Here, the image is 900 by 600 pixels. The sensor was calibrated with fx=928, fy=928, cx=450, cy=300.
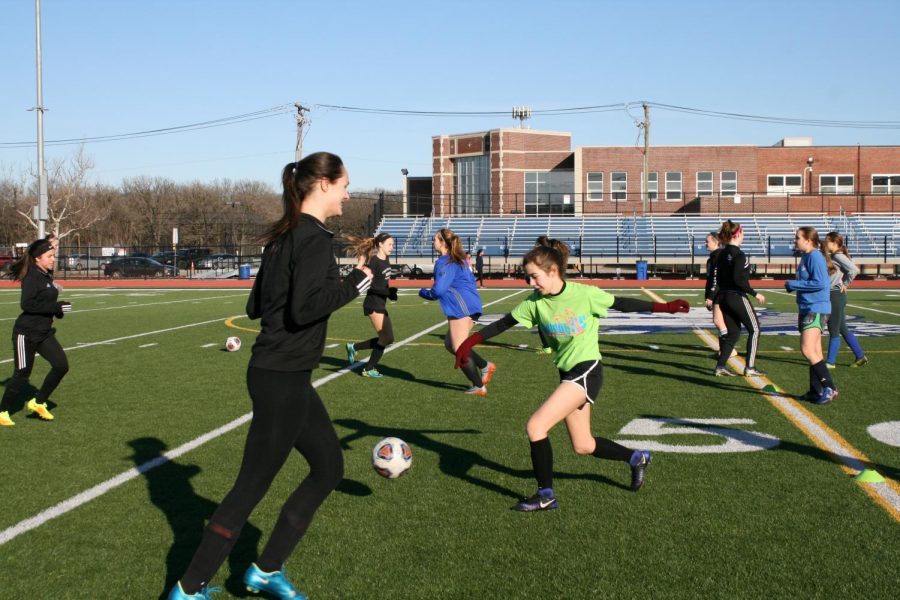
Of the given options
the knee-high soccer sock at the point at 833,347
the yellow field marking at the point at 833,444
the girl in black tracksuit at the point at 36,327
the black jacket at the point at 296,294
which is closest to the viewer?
the black jacket at the point at 296,294

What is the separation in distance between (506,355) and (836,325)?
454cm

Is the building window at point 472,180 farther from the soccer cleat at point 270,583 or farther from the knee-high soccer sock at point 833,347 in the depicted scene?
the soccer cleat at point 270,583

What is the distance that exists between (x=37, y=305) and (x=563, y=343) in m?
5.30

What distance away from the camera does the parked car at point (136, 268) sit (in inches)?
1966

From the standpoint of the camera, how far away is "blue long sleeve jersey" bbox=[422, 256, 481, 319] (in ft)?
33.1

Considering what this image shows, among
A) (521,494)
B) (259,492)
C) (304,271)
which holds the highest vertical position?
(304,271)

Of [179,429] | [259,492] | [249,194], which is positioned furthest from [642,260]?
[249,194]

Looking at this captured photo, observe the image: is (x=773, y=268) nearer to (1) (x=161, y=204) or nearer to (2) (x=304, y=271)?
(2) (x=304, y=271)

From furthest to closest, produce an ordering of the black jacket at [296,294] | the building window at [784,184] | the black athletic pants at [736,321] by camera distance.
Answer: the building window at [784,184] → the black athletic pants at [736,321] → the black jacket at [296,294]

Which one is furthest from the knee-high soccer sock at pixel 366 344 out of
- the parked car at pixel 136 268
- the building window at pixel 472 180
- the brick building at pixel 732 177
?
the building window at pixel 472 180

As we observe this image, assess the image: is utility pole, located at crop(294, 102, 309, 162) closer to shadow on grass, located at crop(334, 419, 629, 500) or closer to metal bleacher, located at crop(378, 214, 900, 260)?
metal bleacher, located at crop(378, 214, 900, 260)

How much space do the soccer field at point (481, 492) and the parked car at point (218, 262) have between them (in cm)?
4128

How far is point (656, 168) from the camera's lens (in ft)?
213

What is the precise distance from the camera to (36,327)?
8664mm
